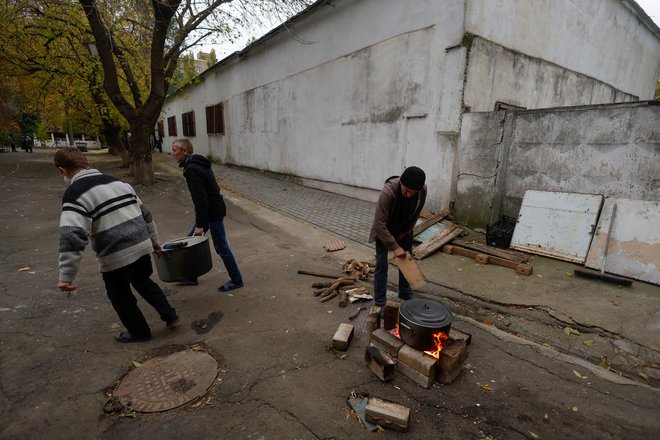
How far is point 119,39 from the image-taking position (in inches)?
472

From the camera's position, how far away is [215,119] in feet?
59.6

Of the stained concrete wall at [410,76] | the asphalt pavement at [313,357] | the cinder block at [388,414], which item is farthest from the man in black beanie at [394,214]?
the stained concrete wall at [410,76]

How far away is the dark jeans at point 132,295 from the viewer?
304cm

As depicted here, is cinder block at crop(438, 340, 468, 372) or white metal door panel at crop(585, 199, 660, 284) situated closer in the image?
cinder block at crop(438, 340, 468, 372)

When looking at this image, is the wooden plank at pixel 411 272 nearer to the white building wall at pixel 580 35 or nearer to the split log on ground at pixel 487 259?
the split log on ground at pixel 487 259

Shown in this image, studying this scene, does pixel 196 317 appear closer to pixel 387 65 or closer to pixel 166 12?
pixel 387 65

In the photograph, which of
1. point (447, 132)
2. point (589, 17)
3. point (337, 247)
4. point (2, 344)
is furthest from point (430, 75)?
point (2, 344)

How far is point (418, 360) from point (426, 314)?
0.38 m

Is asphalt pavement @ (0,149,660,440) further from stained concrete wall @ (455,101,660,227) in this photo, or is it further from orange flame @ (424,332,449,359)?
stained concrete wall @ (455,101,660,227)

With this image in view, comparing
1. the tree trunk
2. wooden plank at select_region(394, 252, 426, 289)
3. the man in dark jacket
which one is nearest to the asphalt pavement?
the man in dark jacket

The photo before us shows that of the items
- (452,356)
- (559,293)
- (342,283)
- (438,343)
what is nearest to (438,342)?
(438,343)

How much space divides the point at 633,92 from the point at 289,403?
59.7 feet

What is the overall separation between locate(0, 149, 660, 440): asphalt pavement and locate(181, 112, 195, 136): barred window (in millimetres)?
18133

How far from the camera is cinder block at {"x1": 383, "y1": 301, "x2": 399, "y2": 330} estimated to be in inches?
126
